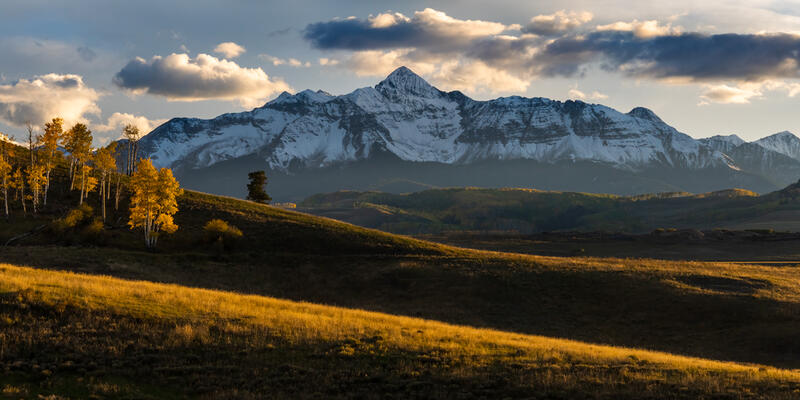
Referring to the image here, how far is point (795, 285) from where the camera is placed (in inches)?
2323

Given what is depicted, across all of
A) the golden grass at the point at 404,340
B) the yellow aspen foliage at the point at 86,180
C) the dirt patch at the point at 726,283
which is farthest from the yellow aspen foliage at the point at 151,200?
the dirt patch at the point at 726,283

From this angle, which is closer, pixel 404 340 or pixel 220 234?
pixel 404 340

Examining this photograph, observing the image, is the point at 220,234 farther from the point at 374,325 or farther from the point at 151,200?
the point at 374,325

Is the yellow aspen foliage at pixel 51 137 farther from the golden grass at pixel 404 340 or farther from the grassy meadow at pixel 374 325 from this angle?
the golden grass at pixel 404 340

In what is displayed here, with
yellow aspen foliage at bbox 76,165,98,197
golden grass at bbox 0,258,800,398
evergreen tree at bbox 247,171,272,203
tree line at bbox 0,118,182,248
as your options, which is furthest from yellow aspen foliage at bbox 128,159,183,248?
evergreen tree at bbox 247,171,272,203

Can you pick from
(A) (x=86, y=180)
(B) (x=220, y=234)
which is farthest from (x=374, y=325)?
(A) (x=86, y=180)

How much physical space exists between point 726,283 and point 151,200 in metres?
71.4

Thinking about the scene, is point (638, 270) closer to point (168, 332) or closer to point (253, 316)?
point (253, 316)

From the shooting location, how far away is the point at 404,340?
85.7ft

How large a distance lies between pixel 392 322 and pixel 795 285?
5096 cm

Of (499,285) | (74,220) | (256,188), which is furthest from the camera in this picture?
(256,188)

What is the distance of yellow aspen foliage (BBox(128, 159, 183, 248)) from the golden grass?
44.6m

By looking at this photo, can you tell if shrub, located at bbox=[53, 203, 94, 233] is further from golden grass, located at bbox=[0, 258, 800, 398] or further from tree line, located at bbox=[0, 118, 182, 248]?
golden grass, located at bbox=[0, 258, 800, 398]

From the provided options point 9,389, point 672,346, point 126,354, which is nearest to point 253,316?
point 126,354
